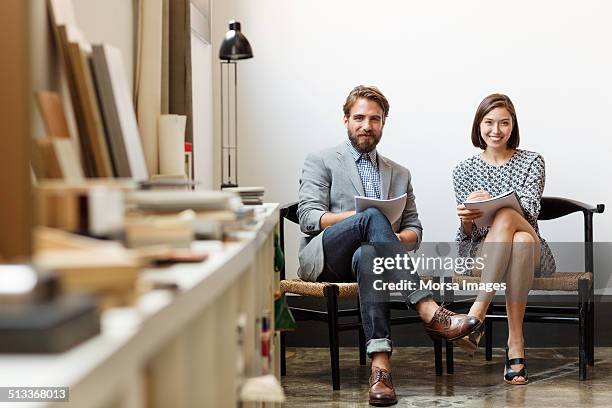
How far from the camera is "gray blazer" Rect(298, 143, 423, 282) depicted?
4234 mm

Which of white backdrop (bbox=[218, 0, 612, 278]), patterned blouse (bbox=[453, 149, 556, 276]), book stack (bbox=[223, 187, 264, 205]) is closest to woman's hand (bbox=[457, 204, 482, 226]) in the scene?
patterned blouse (bbox=[453, 149, 556, 276])

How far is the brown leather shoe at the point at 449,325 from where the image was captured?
12.9 feet

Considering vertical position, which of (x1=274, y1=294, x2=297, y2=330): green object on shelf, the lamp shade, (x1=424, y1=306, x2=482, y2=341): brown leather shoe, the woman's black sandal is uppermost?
the lamp shade

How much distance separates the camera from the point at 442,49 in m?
5.07

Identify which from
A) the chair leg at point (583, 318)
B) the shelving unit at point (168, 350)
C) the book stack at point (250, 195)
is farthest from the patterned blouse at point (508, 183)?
the shelving unit at point (168, 350)

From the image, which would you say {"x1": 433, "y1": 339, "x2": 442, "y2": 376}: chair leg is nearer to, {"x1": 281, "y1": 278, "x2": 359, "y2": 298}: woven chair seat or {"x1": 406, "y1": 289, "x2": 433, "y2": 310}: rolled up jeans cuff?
{"x1": 406, "y1": 289, "x2": 433, "y2": 310}: rolled up jeans cuff

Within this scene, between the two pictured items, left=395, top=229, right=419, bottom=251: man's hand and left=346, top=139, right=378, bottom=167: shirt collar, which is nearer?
left=395, top=229, right=419, bottom=251: man's hand

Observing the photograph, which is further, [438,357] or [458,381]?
[438,357]

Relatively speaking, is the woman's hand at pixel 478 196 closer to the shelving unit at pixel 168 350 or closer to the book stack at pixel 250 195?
the book stack at pixel 250 195

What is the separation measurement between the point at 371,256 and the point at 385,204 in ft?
0.71

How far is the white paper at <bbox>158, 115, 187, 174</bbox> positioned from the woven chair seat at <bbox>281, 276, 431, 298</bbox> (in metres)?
1.30

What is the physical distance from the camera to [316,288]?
409cm

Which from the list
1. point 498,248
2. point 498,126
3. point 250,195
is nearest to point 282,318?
point 250,195

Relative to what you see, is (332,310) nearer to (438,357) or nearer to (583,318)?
(438,357)
